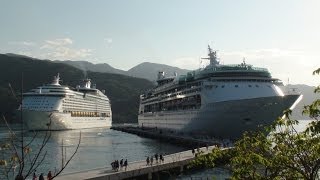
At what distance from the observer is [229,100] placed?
6781 cm

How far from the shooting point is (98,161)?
5897cm

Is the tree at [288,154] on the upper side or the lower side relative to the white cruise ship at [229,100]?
lower

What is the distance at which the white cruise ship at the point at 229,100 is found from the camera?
217 feet

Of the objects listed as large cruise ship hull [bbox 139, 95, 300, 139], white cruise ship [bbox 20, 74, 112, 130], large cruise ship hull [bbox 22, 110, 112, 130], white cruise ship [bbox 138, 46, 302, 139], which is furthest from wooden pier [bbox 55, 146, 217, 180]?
large cruise ship hull [bbox 22, 110, 112, 130]

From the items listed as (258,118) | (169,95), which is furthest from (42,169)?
(169,95)

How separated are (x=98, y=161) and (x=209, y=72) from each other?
2682cm

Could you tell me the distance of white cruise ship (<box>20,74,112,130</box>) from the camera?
13188cm

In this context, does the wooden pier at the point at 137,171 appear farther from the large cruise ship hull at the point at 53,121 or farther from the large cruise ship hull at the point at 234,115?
the large cruise ship hull at the point at 53,121

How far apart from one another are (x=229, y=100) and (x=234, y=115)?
2596 millimetres

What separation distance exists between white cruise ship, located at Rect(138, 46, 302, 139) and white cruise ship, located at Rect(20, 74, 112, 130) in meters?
46.6

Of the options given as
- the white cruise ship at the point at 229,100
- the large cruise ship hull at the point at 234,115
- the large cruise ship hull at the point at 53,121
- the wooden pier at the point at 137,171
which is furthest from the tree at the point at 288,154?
the large cruise ship hull at the point at 53,121

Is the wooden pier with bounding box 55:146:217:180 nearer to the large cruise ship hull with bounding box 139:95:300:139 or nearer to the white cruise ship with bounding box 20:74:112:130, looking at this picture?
the large cruise ship hull with bounding box 139:95:300:139

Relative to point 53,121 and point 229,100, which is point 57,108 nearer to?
point 53,121

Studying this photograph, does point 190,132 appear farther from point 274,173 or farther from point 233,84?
point 274,173
